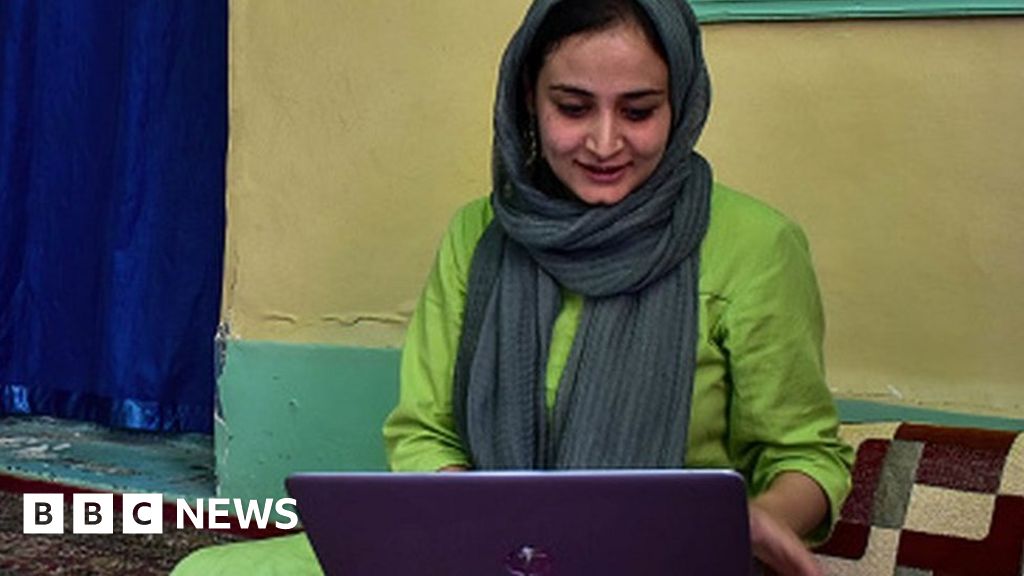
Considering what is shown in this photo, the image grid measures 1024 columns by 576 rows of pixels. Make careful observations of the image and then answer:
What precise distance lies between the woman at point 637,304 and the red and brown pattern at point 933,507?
344 mm

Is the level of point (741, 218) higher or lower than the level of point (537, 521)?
higher

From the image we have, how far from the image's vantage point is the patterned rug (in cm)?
304

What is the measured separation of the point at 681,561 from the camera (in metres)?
1.40

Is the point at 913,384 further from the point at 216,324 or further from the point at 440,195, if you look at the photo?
the point at 216,324

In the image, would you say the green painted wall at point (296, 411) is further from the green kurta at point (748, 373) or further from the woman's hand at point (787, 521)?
the woman's hand at point (787, 521)

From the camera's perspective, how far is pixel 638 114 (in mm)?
1851

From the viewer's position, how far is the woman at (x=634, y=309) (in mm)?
1818

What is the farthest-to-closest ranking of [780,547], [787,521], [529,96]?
[529,96], [787,521], [780,547]

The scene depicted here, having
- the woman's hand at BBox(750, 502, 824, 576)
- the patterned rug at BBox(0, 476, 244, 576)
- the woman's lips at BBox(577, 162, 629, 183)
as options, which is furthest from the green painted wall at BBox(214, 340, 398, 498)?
the woman's hand at BBox(750, 502, 824, 576)

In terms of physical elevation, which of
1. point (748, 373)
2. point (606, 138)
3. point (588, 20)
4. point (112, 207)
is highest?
point (588, 20)

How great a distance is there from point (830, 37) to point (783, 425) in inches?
36.2

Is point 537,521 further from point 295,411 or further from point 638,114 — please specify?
point 295,411

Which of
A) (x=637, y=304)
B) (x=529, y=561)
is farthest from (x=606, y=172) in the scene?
(x=529, y=561)

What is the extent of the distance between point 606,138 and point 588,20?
134mm
